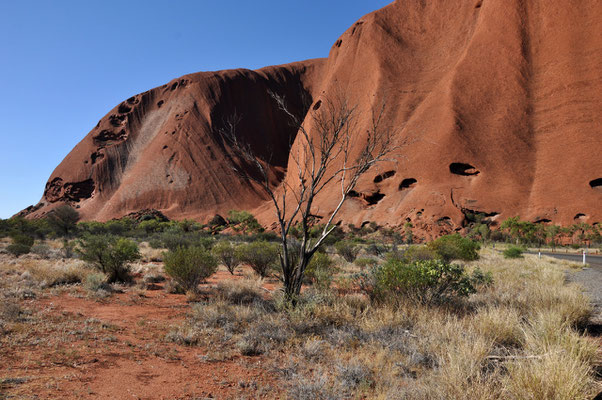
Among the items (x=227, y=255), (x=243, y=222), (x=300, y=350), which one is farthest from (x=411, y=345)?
(x=243, y=222)

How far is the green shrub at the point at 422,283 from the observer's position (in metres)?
6.22

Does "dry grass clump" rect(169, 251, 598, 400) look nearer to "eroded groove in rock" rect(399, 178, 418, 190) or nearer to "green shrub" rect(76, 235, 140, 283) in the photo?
"green shrub" rect(76, 235, 140, 283)

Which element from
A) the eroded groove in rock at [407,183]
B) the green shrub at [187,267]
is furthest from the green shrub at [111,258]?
the eroded groove in rock at [407,183]

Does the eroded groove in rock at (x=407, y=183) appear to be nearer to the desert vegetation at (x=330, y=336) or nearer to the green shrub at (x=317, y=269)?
the green shrub at (x=317, y=269)

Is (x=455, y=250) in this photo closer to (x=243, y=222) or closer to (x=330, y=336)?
(x=330, y=336)

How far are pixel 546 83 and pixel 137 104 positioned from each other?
78.8m

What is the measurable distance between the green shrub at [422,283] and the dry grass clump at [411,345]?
26cm

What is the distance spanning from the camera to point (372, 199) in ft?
157

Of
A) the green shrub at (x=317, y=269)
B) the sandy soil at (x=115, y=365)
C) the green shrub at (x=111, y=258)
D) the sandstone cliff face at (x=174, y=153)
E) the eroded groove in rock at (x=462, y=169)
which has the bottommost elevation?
the sandy soil at (x=115, y=365)

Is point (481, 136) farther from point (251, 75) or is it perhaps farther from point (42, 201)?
point (42, 201)

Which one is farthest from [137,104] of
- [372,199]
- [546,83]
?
[546,83]

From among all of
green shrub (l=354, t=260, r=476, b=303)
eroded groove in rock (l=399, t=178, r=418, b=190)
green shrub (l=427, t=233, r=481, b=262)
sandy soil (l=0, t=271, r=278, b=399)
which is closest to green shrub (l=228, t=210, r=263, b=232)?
eroded groove in rock (l=399, t=178, r=418, b=190)

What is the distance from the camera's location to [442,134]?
148ft

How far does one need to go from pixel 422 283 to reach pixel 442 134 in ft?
144
